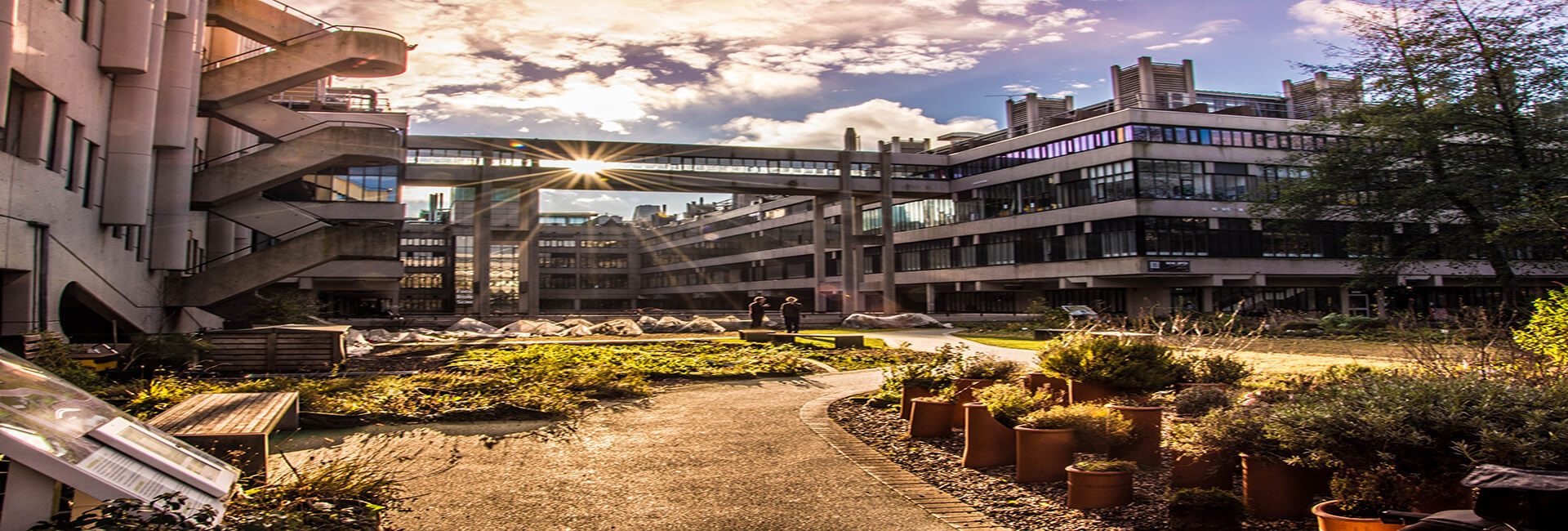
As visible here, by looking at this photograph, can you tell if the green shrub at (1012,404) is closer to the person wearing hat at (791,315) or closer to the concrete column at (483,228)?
the person wearing hat at (791,315)

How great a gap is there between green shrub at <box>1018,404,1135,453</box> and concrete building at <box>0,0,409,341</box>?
1629 centimetres

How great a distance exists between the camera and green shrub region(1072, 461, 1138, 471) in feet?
20.1

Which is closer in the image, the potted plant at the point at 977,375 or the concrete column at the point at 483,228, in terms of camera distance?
the potted plant at the point at 977,375

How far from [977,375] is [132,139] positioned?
1956 cm

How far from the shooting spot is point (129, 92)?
1928 cm

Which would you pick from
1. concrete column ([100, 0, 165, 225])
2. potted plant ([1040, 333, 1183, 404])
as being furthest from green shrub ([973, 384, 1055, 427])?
concrete column ([100, 0, 165, 225])

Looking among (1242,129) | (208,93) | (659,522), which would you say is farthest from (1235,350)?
(1242,129)

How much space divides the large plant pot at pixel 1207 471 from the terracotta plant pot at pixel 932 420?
3090mm

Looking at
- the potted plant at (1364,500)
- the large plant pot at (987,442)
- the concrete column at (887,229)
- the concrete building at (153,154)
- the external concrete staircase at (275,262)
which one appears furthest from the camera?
the concrete column at (887,229)

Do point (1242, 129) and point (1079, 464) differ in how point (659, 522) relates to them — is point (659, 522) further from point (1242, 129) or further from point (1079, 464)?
point (1242, 129)

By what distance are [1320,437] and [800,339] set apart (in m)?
21.1

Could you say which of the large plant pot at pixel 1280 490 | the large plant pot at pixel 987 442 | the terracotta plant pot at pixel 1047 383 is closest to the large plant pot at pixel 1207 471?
the large plant pot at pixel 1280 490

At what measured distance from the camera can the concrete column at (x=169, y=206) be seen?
21.9 metres

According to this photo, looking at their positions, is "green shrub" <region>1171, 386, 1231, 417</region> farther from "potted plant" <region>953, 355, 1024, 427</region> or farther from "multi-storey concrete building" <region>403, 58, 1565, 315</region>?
"multi-storey concrete building" <region>403, 58, 1565, 315</region>
